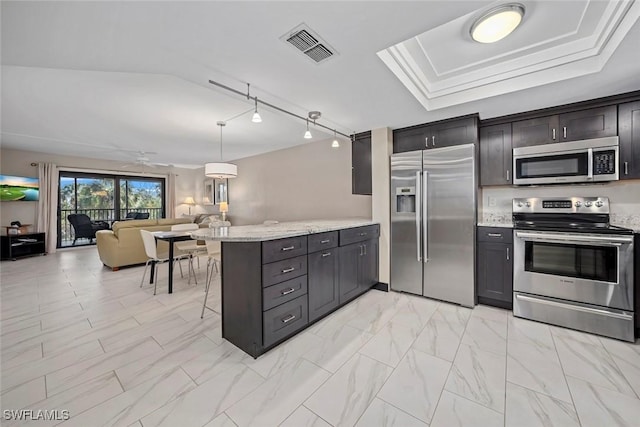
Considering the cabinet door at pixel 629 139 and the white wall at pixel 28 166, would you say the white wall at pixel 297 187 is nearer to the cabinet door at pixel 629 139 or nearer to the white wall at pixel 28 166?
the white wall at pixel 28 166

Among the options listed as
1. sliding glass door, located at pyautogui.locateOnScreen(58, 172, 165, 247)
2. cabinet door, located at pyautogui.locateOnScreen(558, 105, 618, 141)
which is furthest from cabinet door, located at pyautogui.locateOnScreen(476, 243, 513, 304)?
sliding glass door, located at pyautogui.locateOnScreen(58, 172, 165, 247)

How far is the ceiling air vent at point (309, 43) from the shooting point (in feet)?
5.12

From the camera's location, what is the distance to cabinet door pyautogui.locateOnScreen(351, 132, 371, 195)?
3693 mm

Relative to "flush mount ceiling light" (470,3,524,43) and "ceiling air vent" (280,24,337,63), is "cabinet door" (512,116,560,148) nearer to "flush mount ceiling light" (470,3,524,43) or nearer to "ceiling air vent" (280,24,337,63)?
"flush mount ceiling light" (470,3,524,43)

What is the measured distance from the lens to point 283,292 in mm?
2135

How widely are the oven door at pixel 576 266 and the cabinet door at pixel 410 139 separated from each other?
A: 1521mm

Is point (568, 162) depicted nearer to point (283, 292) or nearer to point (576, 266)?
point (576, 266)

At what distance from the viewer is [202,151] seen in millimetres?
5922

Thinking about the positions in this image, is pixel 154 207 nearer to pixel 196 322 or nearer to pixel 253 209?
pixel 253 209

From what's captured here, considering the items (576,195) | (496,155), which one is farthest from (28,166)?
(576,195)

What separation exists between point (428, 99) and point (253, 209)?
4.82 m

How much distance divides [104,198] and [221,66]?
782cm

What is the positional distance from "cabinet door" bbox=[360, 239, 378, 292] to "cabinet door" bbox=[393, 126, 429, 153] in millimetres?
1335

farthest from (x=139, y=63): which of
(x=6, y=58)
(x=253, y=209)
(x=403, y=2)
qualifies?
(x=253, y=209)
